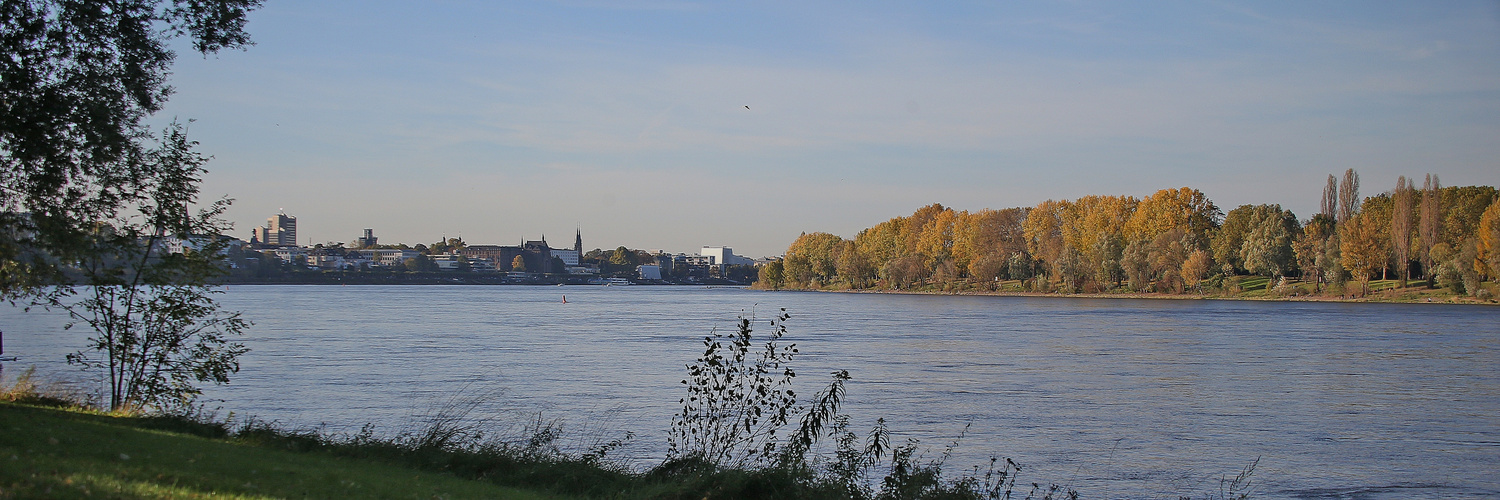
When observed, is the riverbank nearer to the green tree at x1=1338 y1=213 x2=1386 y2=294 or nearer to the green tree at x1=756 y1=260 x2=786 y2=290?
the green tree at x1=1338 y1=213 x2=1386 y2=294

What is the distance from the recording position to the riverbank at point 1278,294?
85.9 m

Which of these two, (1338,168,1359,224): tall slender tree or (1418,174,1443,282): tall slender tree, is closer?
(1418,174,1443,282): tall slender tree

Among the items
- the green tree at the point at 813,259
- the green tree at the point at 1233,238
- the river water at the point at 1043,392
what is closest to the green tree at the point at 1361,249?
the green tree at the point at 1233,238

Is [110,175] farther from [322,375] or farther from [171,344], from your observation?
[322,375]

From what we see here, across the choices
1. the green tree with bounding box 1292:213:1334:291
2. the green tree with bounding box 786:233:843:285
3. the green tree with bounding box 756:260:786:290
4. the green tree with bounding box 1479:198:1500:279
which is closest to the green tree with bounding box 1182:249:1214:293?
the green tree with bounding box 1292:213:1334:291

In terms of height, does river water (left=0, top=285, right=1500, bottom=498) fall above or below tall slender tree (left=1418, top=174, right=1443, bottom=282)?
below

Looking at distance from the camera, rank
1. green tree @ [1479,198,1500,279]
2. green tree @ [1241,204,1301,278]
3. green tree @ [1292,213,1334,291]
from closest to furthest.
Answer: green tree @ [1479,198,1500,279] < green tree @ [1292,213,1334,291] < green tree @ [1241,204,1301,278]

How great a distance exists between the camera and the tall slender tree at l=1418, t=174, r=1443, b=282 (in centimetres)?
8819

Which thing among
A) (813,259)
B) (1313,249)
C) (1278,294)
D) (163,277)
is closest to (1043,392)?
(163,277)

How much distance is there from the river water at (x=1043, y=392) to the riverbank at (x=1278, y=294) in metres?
43.7

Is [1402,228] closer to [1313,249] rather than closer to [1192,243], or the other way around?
[1313,249]

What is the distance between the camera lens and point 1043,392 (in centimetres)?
2484

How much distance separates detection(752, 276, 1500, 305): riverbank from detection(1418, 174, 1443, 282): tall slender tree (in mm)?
2525

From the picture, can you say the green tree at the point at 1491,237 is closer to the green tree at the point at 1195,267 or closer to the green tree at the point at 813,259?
the green tree at the point at 1195,267
